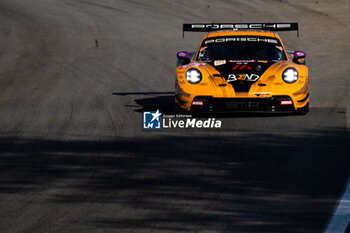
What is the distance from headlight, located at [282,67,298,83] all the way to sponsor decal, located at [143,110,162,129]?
1.84m

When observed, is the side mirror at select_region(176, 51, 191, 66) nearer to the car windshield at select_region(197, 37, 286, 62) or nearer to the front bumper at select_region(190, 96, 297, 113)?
the car windshield at select_region(197, 37, 286, 62)

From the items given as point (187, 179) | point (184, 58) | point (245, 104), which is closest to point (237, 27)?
point (184, 58)

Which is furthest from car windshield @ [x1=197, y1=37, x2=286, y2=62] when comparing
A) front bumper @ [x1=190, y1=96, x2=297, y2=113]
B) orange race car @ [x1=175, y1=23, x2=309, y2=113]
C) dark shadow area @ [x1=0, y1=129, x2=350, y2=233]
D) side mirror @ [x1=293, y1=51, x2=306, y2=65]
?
dark shadow area @ [x1=0, y1=129, x2=350, y2=233]

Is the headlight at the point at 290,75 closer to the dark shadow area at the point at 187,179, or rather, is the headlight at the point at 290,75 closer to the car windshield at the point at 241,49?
the car windshield at the point at 241,49

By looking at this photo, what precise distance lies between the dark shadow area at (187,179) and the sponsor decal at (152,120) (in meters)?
0.81

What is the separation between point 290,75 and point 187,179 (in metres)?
3.86

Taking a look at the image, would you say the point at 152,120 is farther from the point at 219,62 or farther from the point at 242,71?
the point at 242,71

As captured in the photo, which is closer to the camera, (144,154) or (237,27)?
(144,154)

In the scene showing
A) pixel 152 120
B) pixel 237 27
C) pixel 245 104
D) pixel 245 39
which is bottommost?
pixel 152 120

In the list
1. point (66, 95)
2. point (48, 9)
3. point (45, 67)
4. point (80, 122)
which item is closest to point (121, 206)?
point (80, 122)

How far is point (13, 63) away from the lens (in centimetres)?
1803

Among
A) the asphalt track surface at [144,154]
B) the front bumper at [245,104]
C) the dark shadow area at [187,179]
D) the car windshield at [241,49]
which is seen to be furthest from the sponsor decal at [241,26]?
the dark shadow area at [187,179]

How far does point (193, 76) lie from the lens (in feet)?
37.5

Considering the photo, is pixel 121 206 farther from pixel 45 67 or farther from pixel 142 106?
pixel 45 67
